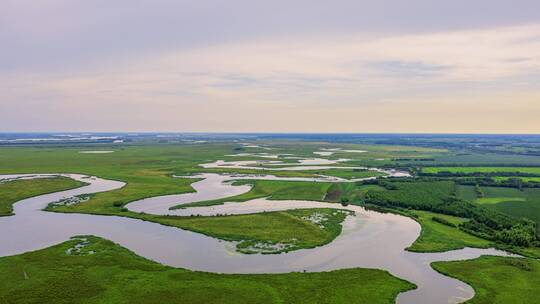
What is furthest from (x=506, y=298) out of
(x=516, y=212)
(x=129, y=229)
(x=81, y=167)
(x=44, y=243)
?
(x=81, y=167)

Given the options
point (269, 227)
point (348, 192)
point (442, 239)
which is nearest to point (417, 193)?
point (348, 192)

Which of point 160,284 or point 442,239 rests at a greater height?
point 442,239

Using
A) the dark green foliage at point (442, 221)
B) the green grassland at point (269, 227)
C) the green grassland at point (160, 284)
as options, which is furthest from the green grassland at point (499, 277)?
the green grassland at point (269, 227)

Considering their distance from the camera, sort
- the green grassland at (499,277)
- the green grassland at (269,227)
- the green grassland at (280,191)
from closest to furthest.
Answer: the green grassland at (499,277) < the green grassland at (269,227) < the green grassland at (280,191)

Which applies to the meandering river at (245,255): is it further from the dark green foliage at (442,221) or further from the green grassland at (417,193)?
the green grassland at (417,193)

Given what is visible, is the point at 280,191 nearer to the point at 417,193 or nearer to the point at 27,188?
the point at 417,193

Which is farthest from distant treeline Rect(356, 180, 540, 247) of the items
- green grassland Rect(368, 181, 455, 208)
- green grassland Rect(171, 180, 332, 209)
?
green grassland Rect(171, 180, 332, 209)
